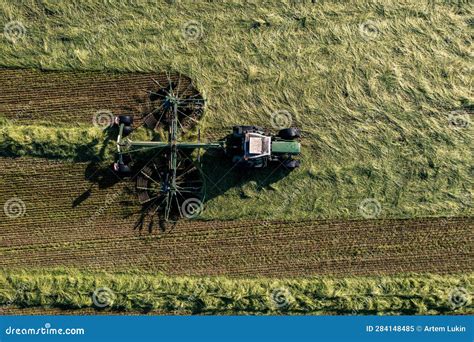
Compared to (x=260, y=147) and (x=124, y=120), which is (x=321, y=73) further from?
(x=124, y=120)

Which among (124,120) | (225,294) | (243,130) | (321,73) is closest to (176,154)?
(124,120)

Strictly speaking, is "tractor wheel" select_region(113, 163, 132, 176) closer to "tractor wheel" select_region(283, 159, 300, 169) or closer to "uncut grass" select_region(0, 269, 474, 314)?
"uncut grass" select_region(0, 269, 474, 314)

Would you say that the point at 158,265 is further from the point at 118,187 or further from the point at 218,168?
the point at 218,168

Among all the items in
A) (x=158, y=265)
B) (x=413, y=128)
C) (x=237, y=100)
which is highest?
(x=237, y=100)

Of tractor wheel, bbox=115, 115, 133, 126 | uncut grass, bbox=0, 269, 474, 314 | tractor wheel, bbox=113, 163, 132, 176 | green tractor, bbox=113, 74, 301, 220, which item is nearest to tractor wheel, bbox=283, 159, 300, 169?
green tractor, bbox=113, 74, 301, 220

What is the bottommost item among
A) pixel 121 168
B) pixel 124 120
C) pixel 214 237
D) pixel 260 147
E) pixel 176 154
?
pixel 214 237

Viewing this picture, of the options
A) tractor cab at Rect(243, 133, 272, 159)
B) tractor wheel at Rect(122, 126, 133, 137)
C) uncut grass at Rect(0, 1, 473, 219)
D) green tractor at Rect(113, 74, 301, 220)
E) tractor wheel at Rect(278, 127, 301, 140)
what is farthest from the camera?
uncut grass at Rect(0, 1, 473, 219)

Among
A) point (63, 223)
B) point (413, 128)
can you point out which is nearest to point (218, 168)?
point (63, 223)
